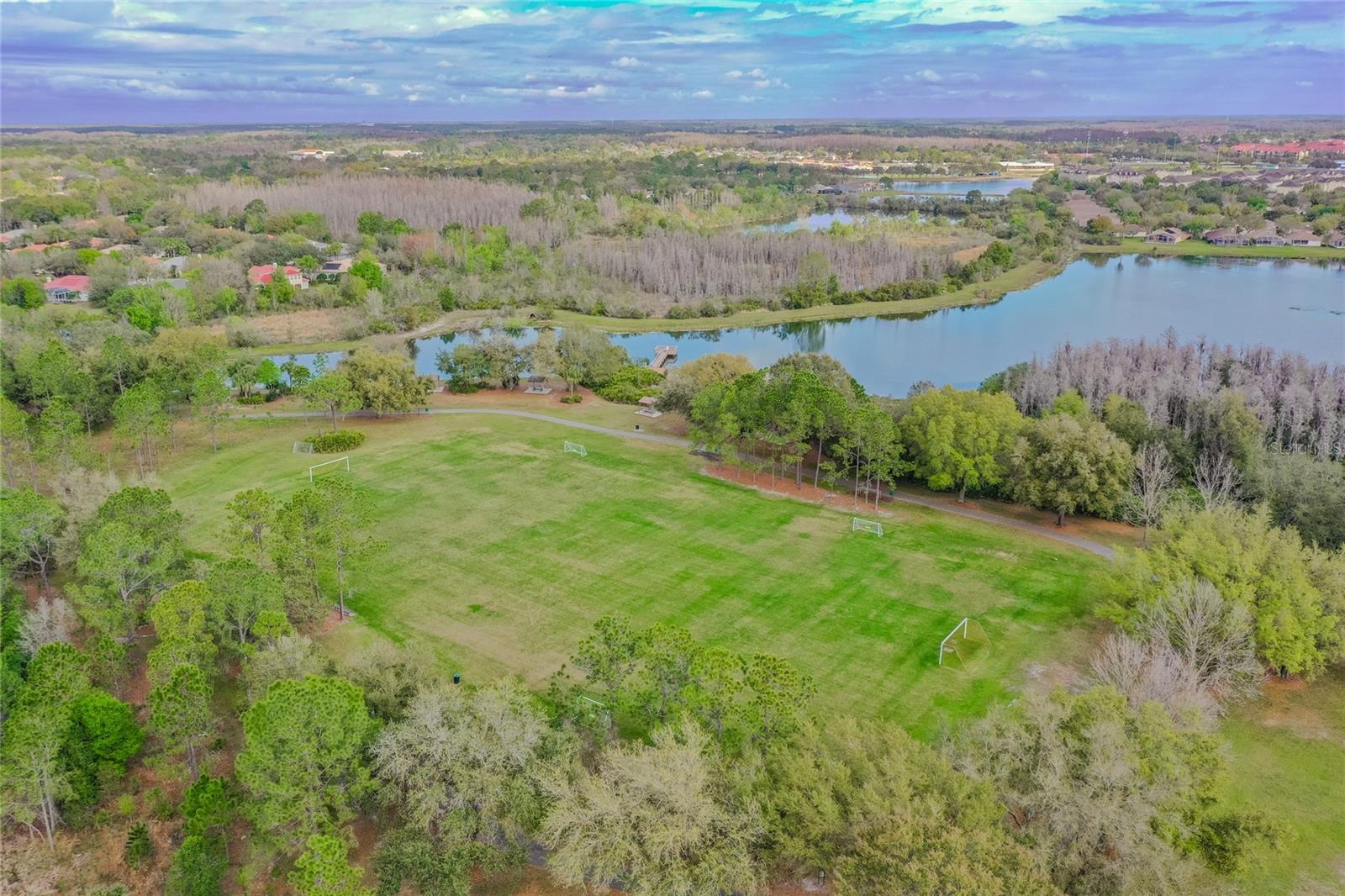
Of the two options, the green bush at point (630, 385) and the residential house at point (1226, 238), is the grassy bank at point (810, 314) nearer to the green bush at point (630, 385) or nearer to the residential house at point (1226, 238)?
the green bush at point (630, 385)

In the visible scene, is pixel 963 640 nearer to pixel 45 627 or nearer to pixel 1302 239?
pixel 45 627

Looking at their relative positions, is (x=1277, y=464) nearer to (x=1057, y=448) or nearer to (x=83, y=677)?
(x=1057, y=448)

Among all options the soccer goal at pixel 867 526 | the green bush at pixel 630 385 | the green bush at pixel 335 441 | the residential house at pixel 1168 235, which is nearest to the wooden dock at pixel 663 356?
the green bush at pixel 630 385

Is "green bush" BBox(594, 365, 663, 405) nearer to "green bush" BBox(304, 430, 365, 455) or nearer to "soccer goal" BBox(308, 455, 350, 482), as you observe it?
"green bush" BBox(304, 430, 365, 455)

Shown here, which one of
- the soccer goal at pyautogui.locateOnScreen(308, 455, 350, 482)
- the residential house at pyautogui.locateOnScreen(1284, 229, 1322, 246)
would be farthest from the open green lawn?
the residential house at pyautogui.locateOnScreen(1284, 229, 1322, 246)

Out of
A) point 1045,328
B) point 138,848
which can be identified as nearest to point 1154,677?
point 138,848
